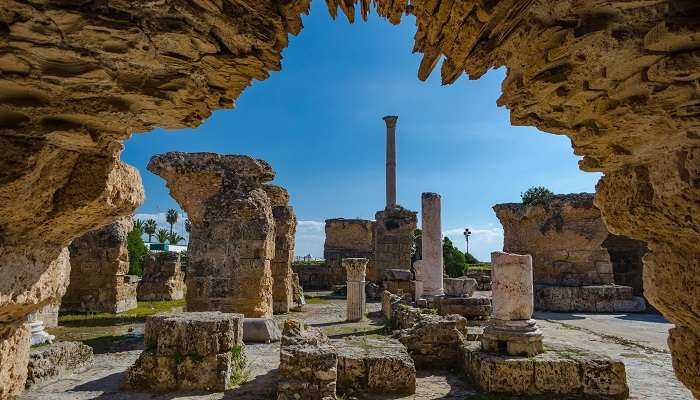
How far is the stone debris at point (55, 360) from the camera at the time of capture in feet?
19.5

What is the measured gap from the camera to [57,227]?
102 inches

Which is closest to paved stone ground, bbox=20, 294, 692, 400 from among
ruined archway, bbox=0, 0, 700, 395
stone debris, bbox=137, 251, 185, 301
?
ruined archway, bbox=0, 0, 700, 395

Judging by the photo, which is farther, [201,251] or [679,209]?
[201,251]

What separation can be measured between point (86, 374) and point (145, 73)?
21.6ft

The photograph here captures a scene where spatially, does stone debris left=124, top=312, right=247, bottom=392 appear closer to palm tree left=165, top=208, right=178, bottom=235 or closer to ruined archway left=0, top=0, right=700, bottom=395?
ruined archway left=0, top=0, right=700, bottom=395

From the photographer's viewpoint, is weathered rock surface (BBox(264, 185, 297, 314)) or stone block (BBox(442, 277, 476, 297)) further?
weathered rock surface (BBox(264, 185, 297, 314))

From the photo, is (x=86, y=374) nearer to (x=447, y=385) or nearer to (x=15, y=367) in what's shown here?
(x=15, y=367)

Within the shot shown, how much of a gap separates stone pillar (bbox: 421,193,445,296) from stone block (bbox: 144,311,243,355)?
7.92m

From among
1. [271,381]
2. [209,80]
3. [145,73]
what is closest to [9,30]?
[145,73]

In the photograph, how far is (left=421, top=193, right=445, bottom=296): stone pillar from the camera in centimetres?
1286

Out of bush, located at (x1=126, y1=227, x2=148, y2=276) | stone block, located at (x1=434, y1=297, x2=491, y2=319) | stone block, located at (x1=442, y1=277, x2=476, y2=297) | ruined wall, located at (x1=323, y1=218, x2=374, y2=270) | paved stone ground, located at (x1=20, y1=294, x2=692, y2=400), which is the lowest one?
paved stone ground, located at (x1=20, y1=294, x2=692, y2=400)

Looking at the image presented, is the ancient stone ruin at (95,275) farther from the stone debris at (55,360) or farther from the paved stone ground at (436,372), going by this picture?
the stone debris at (55,360)

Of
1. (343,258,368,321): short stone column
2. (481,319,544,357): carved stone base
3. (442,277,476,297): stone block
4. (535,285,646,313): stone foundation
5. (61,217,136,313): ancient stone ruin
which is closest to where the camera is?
(481,319,544,357): carved stone base

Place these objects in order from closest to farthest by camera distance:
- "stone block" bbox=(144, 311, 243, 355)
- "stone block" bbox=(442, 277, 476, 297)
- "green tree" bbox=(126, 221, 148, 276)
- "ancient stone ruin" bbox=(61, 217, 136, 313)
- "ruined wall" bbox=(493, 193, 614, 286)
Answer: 1. "stone block" bbox=(144, 311, 243, 355)
2. "stone block" bbox=(442, 277, 476, 297)
3. "ancient stone ruin" bbox=(61, 217, 136, 313)
4. "ruined wall" bbox=(493, 193, 614, 286)
5. "green tree" bbox=(126, 221, 148, 276)
